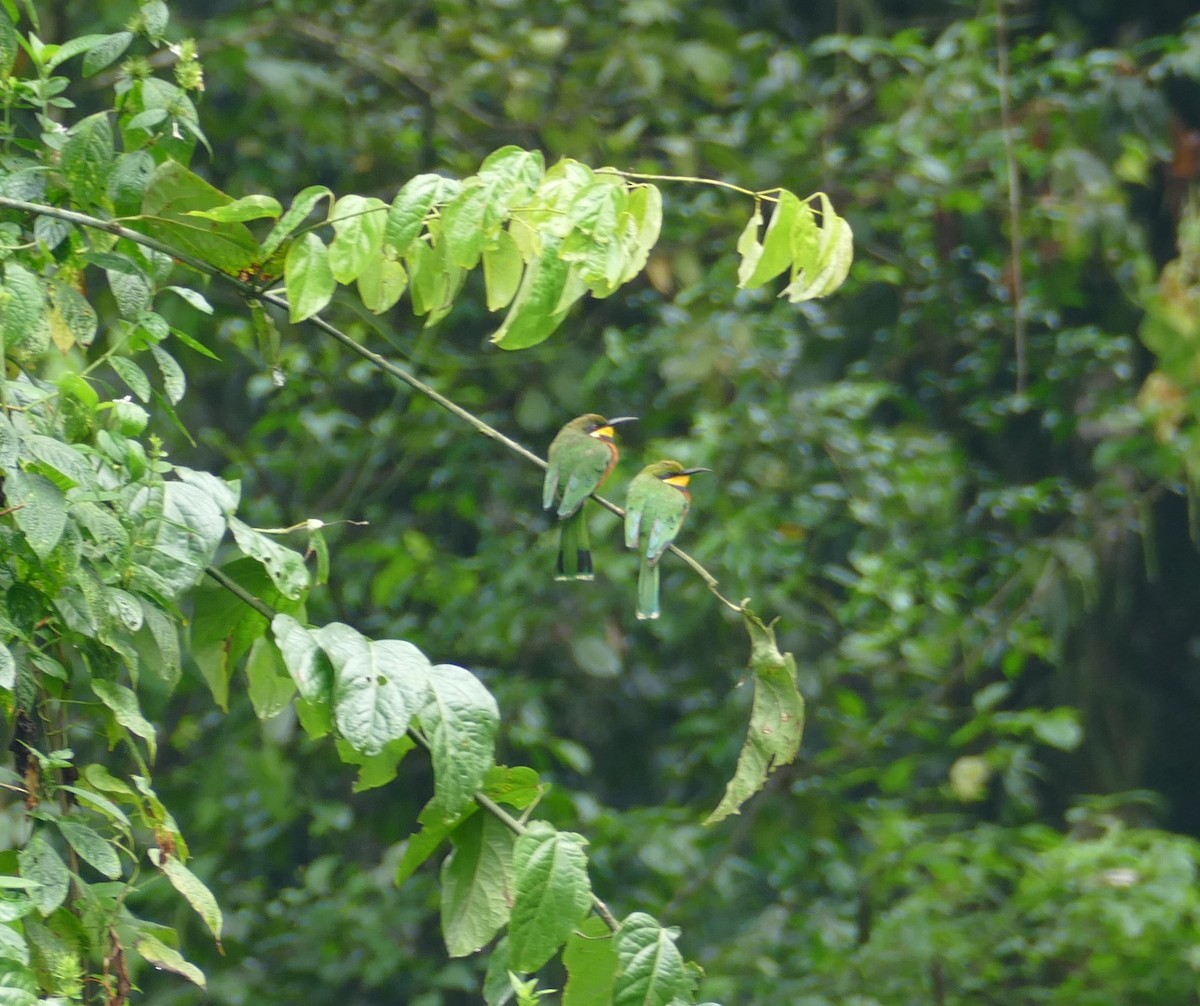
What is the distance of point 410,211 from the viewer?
3.24 feet

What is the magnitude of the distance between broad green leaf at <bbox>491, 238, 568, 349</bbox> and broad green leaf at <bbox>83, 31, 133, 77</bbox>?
13.9 inches

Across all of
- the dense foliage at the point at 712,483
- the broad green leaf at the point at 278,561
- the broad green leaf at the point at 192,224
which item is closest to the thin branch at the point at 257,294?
the broad green leaf at the point at 192,224

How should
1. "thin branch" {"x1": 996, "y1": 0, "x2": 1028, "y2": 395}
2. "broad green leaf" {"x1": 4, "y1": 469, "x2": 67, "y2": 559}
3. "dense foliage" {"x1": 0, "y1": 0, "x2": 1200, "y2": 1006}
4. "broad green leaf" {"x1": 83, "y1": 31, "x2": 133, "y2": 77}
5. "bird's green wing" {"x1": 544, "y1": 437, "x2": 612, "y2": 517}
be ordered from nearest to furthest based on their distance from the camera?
"broad green leaf" {"x1": 4, "y1": 469, "x2": 67, "y2": 559} < "broad green leaf" {"x1": 83, "y1": 31, "x2": 133, "y2": 77} < "bird's green wing" {"x1": 544, "y1": 437, "x2": 612, "y2": 517} < "dense foliage" {"x1": 0, "y1": 0, "x2": 1200, "y2": 1006} < "thin branch" {"x1": 996, "y1": 0, "x2": 1028, "y2": 395}

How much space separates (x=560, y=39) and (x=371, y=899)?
171 cm

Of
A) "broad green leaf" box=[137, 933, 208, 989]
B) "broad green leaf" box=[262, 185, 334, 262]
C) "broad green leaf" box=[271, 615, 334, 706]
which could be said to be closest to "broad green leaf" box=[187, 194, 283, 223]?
"broad green leaf" box=[262, 185, 334, 262]

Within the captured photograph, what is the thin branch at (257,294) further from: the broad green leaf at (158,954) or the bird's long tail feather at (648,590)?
the broad green leaf at (158,954)

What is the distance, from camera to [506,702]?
9.11 ft

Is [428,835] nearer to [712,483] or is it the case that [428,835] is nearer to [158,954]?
[158,954]

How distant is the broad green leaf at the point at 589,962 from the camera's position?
39.2 inches

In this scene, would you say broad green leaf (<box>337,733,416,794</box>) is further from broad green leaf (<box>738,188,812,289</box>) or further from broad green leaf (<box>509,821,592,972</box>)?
Result: broad green leaf (<box>738,188,812,289</box>)

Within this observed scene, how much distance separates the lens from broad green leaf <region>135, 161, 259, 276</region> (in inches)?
41.1

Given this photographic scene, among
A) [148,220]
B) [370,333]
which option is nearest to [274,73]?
[370,333]

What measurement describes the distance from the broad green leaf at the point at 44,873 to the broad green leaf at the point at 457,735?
9.2 inches

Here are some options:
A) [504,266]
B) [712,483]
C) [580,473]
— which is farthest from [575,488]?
[712,483]
